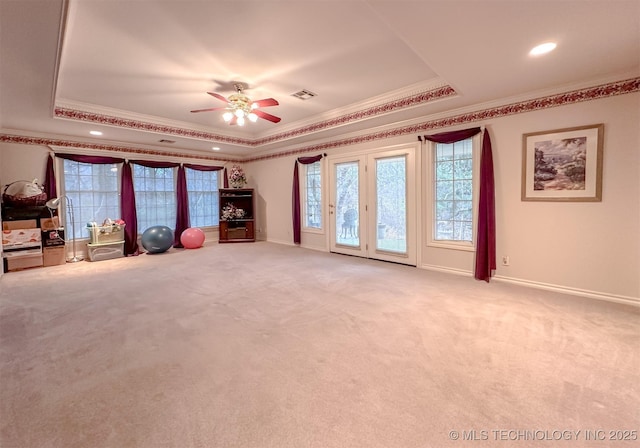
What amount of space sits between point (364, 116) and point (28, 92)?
4.34 metres

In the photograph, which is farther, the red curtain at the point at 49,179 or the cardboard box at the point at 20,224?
the red curtain at the point at 49,179

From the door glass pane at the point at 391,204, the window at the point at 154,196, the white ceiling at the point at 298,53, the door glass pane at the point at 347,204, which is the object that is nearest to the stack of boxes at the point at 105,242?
the window at the point at 154,196

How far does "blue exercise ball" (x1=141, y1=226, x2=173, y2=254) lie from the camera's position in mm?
6301

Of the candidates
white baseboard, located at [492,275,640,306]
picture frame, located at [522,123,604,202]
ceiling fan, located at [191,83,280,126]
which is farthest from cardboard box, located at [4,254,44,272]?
picture frame, located at [522,123,604,202]

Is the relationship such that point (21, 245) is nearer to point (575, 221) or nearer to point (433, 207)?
point (433, 207)

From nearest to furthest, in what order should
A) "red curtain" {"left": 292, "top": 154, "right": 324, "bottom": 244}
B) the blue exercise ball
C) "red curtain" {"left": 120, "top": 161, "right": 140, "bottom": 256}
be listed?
1. the blue exercise ball
2. "red curtain" {"left": 120, "top": 161, "right": 140, "bottom": 256}
3. "red curtain" {"left": 292, "top": 154, "right": 324, "bottom": 244}

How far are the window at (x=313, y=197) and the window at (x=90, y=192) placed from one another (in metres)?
4.09

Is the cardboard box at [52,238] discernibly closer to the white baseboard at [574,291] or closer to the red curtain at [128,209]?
the red curtain at [128,209]

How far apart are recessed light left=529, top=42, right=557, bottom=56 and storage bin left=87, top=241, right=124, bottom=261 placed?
7196mm

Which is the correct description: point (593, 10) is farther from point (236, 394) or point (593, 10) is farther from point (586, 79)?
point (236, 394)

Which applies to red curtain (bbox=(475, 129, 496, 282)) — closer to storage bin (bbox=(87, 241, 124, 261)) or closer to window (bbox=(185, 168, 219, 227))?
window (bbox=(185, 168, 219, 227))

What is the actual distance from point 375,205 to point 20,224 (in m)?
6.15

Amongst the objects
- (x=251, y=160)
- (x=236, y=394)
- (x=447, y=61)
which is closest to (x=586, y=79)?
(x=447, y=61)

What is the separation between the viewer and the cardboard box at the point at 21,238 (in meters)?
4.96
